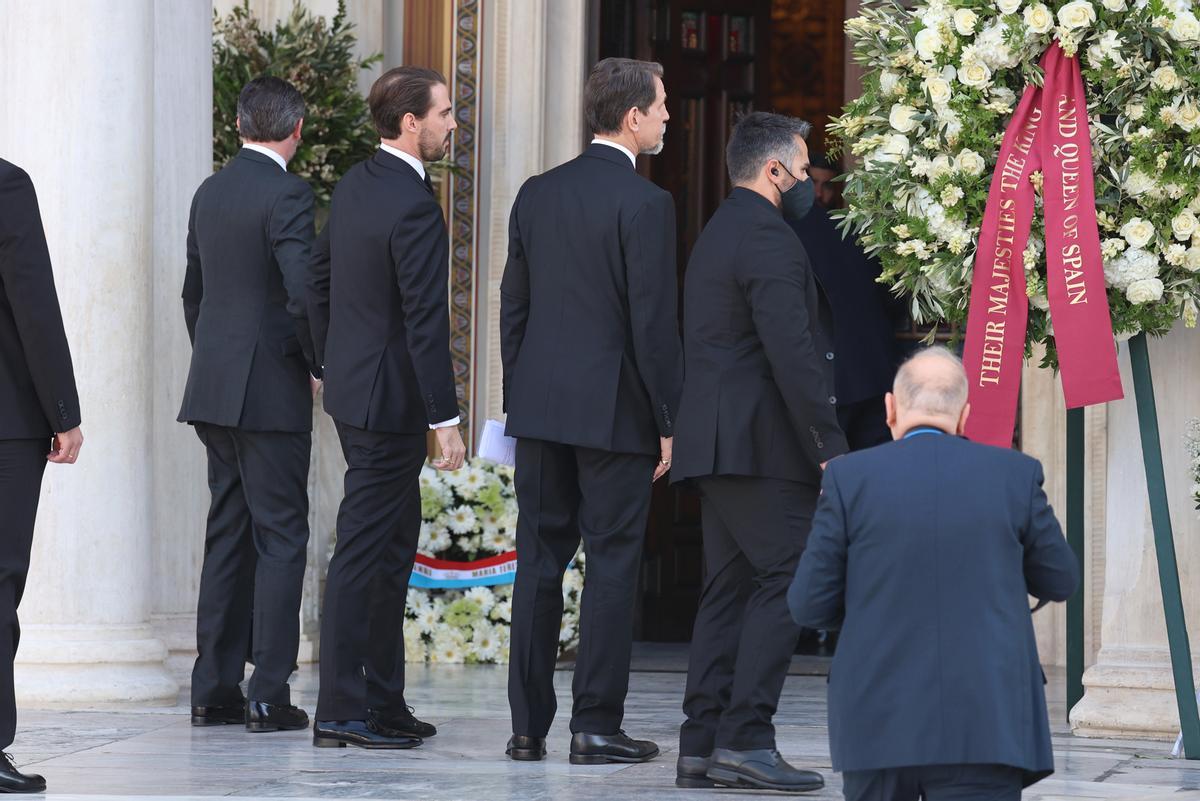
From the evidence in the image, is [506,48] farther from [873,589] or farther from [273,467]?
[873,589]

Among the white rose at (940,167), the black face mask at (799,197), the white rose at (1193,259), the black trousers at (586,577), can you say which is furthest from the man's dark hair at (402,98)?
the white rose at (1193,259)

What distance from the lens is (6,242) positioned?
4828mm

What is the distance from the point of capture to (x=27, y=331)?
4.86 m

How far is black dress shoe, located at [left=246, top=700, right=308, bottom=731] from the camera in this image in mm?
6055

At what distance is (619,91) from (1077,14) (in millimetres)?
1262

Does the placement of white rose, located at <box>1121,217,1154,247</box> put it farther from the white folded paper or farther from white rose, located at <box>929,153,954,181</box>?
the white folded paper

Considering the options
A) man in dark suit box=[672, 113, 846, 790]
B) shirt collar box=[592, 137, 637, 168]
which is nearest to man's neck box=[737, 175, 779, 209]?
man in dark suit box=[672, 113, 846, 790]

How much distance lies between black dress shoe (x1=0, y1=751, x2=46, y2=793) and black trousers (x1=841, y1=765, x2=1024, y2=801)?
2297 millimetres

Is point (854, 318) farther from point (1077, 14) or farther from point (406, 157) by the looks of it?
point (406, 157)

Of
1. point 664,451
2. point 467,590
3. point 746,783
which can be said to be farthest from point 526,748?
point 467,590

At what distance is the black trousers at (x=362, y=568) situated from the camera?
5609 mm

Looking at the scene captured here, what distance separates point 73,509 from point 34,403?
5.55 ft

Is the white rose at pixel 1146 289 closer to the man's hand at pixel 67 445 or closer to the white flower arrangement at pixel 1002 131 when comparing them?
the white flower arrangement at pixel 1002 131

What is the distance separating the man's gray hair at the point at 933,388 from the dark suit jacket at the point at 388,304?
2.24m
